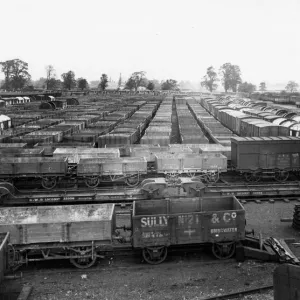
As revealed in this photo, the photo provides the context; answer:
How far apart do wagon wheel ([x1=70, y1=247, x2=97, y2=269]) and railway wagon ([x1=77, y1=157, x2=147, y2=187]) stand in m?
8.49

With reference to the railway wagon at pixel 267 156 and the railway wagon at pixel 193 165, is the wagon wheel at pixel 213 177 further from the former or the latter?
the railway wagon at pixel 267 156

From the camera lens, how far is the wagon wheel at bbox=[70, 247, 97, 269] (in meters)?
11.8

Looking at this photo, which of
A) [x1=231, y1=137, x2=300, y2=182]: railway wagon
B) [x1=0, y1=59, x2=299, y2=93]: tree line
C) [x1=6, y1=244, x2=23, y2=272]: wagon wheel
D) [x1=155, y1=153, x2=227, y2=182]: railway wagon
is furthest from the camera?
[x1=0, y1=59, x2=299, y2=93]: tree line

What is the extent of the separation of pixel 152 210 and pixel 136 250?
66.2 inches

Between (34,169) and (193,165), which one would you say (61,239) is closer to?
(34,169)

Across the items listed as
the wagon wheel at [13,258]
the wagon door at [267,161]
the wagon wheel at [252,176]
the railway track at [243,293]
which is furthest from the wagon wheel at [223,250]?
the wagon door at [267,161]

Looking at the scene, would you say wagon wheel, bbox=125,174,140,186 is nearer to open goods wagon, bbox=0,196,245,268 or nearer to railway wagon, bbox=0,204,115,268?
open goods wagon, bbox=0,196,245,268

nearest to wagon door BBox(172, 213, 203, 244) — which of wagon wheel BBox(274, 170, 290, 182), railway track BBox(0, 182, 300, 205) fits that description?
railway track BBox(0, 182, 300, 205)

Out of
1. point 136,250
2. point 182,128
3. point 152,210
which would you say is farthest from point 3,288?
point 182,128

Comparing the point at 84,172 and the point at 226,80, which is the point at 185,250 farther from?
the point at 226,80

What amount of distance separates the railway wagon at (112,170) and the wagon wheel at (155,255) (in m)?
8.48

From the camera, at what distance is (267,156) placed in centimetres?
2167

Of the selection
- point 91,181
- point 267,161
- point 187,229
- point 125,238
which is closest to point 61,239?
point 125,238

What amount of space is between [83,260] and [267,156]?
13.7m
